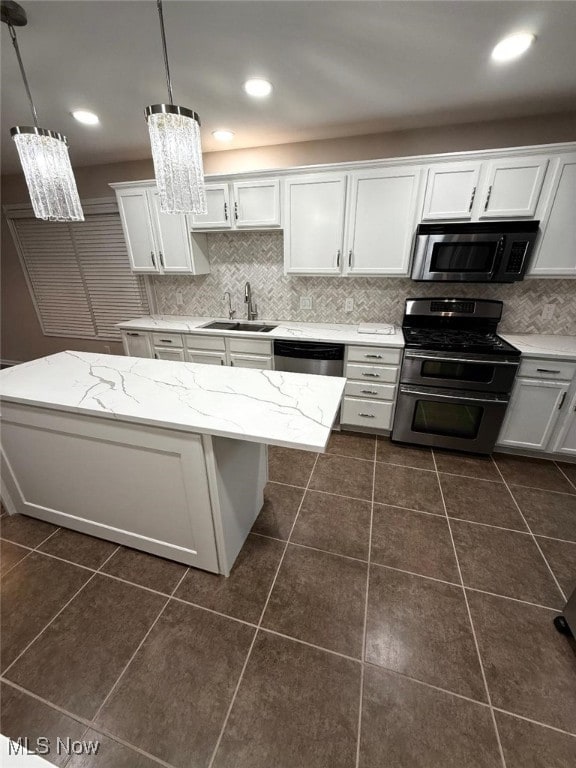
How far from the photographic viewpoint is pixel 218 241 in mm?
3229

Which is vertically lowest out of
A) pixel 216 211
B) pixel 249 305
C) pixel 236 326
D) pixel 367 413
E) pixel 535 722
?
pixel 535 722

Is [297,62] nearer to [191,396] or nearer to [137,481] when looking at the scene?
[191,396]

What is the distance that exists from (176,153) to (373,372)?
201 centimetres

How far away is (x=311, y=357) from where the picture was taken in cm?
268

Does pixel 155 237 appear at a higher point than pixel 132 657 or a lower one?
higher

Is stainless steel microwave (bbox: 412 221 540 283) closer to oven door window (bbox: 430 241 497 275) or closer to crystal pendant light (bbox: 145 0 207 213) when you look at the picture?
oven door window (bbox: 430 241 497 275)

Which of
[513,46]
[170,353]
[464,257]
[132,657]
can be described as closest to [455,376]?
[464,257]

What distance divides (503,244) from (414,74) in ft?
4.03

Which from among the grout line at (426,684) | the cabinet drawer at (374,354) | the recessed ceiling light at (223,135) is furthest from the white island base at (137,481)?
the recessed ceiling light at (223,135)

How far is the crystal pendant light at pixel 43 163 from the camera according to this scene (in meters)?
1.20

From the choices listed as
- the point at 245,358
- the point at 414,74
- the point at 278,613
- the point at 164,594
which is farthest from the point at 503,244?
the point at 164,594

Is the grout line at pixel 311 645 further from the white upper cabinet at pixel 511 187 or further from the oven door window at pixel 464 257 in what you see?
the white upper cabinet at pixel 511 187

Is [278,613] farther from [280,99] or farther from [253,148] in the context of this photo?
[253,148]

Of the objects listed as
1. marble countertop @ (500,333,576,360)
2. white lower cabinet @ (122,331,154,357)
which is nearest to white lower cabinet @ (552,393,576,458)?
marble countertop @ (500,333,576,360)
